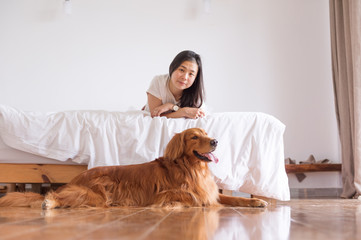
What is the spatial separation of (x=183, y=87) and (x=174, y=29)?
1.73m

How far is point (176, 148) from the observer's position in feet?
5.96

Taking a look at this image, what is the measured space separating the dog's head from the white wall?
7.02ft

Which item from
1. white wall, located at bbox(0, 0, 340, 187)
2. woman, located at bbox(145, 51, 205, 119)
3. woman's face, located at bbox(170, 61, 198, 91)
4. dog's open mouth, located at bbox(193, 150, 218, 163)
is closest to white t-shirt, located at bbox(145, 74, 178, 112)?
woman, located at bbox(145, 51, 205, 119)

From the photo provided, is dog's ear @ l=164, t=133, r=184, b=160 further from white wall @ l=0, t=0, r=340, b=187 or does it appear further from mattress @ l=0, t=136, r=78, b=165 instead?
white wall @ l=0, t=0, r=340, b=187

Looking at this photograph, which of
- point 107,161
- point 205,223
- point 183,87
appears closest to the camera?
point 205,223

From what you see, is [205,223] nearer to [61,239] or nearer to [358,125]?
[61,239]

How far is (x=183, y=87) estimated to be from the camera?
246 centimetres

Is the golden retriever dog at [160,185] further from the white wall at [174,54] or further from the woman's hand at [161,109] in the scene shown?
the white wall at [174,54]

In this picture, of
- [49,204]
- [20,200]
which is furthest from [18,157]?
[49,204]

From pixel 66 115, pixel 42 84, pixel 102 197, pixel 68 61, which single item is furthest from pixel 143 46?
pixel 102 197

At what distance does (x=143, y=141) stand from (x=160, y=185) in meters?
0.43

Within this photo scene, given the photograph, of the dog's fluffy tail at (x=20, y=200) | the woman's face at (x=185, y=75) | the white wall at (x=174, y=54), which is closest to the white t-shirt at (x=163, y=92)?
the woman's face at (x=185, y=75)

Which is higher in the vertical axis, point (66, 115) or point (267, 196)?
point (66, 115)

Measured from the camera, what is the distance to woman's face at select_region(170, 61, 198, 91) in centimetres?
241
